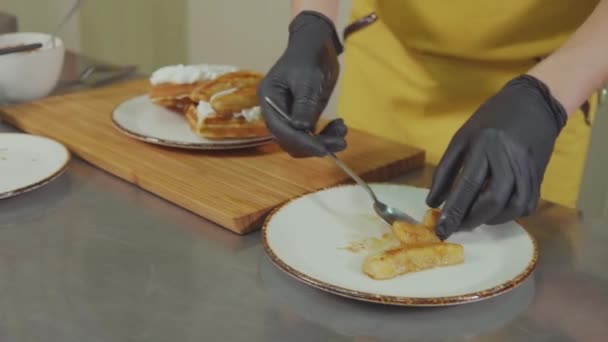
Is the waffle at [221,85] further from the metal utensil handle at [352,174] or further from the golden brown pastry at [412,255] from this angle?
the golden brown pastry at [412,255]

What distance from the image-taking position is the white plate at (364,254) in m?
0.71

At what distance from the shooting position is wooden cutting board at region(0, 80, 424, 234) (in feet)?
3.02

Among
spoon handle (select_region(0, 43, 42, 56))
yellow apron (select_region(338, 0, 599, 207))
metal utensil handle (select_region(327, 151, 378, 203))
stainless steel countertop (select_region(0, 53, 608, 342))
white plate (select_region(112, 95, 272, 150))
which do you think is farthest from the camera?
spoon handle (select_region(0, 43, 42, 56))

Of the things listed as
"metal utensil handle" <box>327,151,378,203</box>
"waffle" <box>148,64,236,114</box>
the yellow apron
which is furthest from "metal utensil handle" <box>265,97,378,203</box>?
the yellow apron

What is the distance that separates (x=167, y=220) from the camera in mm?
904

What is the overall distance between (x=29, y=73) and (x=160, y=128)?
29 centimetres

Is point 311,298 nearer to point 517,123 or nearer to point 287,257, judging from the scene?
point 287,257

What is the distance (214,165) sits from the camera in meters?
1.04

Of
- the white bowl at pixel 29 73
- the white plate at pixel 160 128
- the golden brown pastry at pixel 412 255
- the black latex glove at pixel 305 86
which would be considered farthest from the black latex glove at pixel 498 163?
the white bowl at pixel 29 73

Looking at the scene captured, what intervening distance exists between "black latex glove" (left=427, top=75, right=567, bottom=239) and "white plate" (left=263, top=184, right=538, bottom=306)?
3 cm

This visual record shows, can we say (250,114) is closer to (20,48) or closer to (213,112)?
(213,112)

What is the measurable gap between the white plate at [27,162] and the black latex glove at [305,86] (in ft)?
0.87

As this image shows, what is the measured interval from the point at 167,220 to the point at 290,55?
28 cm

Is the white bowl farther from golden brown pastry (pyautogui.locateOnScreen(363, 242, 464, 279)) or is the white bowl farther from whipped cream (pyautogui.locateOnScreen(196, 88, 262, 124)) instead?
golden brown pastry (pyautogui.locateOnScreen(363, 242, 464, 279))
